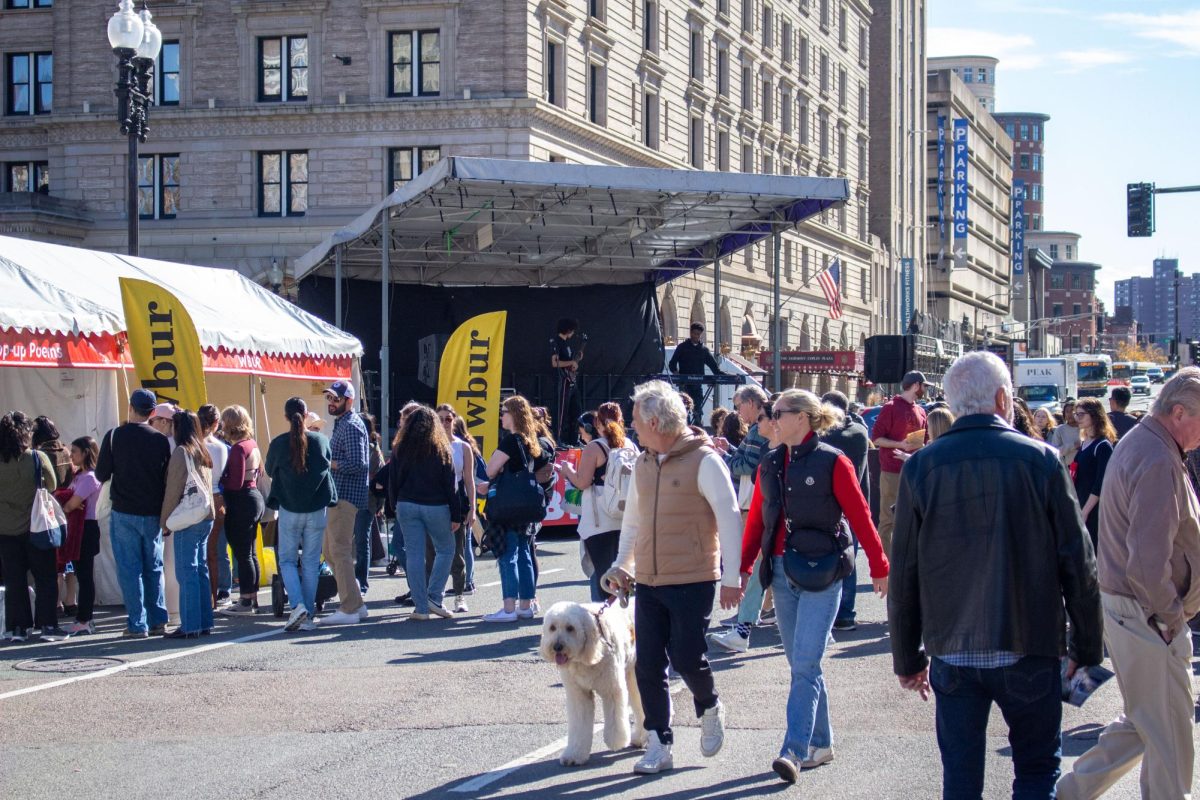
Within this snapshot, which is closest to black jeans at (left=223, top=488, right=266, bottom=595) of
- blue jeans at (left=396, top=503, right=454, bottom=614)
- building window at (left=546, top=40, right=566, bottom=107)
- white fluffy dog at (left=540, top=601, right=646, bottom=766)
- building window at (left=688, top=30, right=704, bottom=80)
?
blue jeans at (left=396, top=503, right=454, bottom=614)

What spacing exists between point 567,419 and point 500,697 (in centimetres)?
1532

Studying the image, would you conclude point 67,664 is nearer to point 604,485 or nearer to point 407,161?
point 604,485

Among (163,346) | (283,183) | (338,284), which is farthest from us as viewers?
(283,183)

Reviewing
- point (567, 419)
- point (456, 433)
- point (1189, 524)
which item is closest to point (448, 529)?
point (456, 433)

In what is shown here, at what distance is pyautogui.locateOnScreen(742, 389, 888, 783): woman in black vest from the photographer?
628 centimetres

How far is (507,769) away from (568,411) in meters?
17.2

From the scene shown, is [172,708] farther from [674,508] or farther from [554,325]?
[554,325]

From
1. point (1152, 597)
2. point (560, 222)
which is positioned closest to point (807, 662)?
point (1152, 597)

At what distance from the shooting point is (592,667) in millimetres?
6574

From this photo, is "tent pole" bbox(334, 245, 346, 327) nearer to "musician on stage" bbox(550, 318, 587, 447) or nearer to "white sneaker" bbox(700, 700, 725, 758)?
"musician on stage" bbox(550, 318, 587, 447)

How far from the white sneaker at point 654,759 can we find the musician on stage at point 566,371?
14700mm

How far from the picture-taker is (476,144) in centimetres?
3809

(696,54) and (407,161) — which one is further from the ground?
(696,54)

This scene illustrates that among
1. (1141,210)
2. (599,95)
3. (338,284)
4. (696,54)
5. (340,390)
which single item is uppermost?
(696,54)
